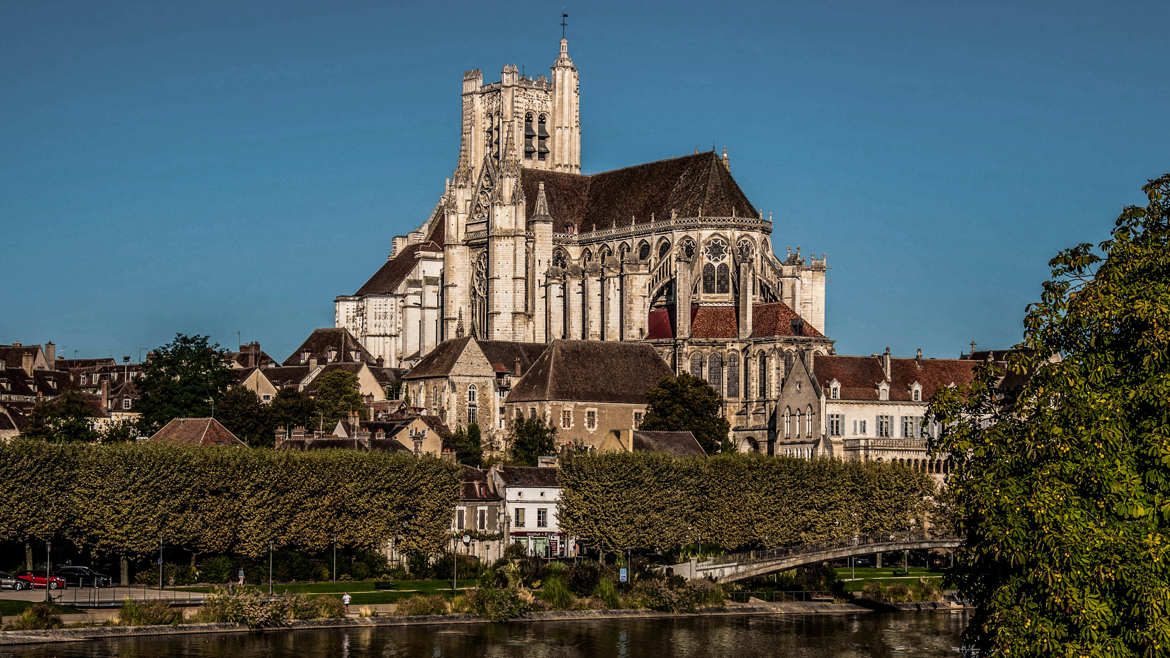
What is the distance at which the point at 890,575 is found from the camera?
78.6 meters

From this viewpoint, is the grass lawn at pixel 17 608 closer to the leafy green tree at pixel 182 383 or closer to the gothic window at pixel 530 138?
the leafy green tree at pixel 182 383

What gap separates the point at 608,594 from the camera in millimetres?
67062

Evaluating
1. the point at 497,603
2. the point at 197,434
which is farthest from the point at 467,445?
the point at 497,603

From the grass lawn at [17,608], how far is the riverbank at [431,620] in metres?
1.67

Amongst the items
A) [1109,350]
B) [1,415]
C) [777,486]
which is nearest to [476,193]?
[1,415]

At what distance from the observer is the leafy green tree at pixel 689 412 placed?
93.0 m

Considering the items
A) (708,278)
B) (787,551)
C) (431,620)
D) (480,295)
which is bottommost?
(431,620)

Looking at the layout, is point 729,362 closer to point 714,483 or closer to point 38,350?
point 714,483

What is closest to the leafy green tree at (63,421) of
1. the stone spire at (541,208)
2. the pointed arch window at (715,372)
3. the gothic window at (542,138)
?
the stone spire at (541,208)

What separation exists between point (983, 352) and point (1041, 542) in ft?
254

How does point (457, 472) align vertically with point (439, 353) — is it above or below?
below

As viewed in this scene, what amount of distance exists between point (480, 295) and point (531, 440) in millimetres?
28217

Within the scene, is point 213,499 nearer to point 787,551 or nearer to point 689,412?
point 787,551

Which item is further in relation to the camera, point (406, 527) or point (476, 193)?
point (476, 193)
